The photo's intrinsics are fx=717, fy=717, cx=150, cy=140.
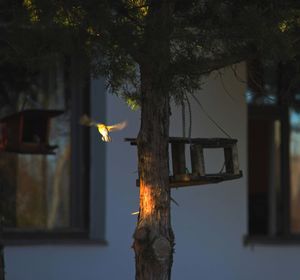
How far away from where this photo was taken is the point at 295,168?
7.43m

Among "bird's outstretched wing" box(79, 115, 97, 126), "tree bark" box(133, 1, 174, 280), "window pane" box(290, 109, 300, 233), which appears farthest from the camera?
"window pane" box(290, 109, 300, 233)

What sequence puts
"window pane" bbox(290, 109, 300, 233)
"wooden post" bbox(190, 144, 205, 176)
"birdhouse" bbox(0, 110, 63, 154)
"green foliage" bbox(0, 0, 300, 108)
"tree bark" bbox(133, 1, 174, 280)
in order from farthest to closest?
"window pane" bbox(290, 109, 300, 233) < "birdhouse" bbox(0, 110, 63, 154) < "wooden post" bbox(190, 144, 205, 176) < "tree bark" bbox(133, 1, 174, 280) < "green foliage" bbox(0, 0, 300, 108)

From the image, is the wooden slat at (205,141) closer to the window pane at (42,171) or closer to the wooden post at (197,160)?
the wooden post at (197,160)

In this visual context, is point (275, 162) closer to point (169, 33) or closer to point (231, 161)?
point (231, 161)

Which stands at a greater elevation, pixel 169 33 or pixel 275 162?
pixel 169 33

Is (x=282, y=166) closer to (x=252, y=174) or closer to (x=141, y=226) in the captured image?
(x=252, y=174)

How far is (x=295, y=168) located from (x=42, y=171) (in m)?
2.64

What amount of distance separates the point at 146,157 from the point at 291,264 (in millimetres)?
3320

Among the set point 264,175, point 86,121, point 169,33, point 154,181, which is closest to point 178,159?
point 154,181

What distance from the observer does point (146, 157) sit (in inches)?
145

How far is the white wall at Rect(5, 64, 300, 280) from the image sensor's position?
20.2 feet

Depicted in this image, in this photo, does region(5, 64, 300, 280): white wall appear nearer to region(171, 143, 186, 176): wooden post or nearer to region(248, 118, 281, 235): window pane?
region(248, 118, 281, 235): window pane

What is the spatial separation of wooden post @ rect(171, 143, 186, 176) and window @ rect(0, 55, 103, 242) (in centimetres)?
256

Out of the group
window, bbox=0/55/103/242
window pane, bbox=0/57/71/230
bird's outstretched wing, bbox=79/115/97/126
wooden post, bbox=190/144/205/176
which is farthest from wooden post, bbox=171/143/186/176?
window pane, bbox=0/57/71/230
